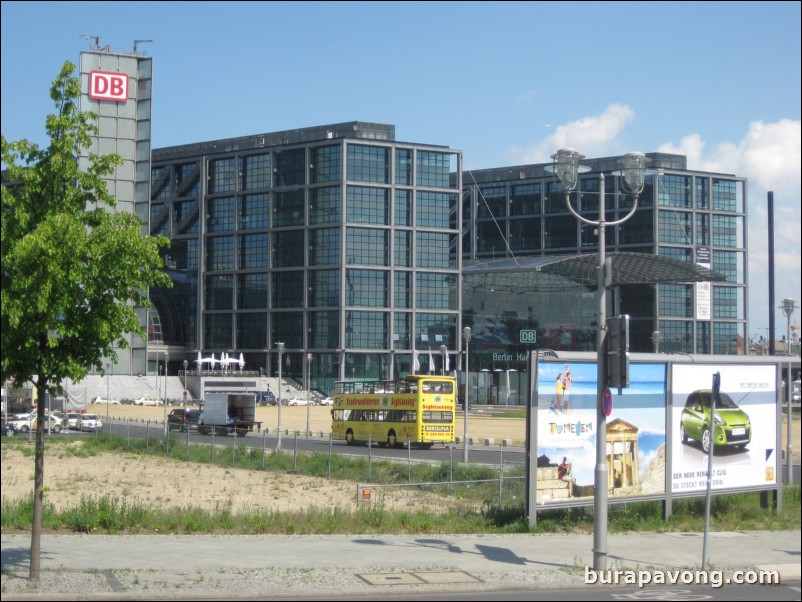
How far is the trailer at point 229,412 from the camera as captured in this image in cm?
7256

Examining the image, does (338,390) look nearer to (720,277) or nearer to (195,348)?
(720,277)

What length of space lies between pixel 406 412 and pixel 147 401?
202ft

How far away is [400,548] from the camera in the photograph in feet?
58.3

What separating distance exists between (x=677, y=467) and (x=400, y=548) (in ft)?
24.7

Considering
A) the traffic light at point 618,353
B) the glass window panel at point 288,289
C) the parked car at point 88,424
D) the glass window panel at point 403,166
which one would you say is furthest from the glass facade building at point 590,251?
the traffic light at point 618,353

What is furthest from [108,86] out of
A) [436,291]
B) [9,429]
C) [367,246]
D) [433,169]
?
[436,291]

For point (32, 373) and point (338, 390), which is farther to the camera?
point (338, 390)

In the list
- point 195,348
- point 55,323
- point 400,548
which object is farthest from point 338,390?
point 195,348

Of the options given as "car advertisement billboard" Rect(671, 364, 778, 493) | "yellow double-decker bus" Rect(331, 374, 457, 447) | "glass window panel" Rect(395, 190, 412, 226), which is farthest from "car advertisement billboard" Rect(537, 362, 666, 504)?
"glass window panel" Rect(395, 190, 412, 226)

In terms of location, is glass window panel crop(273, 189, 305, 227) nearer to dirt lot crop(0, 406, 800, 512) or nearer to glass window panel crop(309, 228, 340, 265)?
glass window panel crop(309, 228, 340, 265)

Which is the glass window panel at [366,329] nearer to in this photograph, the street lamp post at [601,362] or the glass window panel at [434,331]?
the glass window panel at [434,331]

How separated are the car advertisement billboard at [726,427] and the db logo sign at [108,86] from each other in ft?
243

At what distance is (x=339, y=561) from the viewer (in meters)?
16.1

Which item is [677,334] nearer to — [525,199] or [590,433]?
[525,199]
